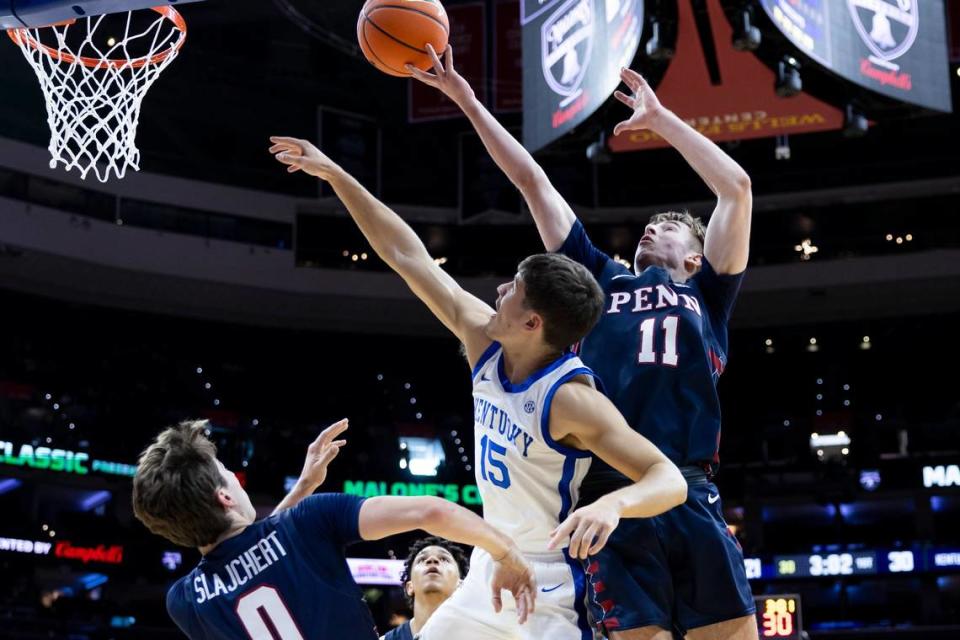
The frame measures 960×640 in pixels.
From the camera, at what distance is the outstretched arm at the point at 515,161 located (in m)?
3.93

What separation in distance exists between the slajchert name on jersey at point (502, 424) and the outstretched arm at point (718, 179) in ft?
3.71

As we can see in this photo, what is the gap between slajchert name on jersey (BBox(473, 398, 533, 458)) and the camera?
3254mm

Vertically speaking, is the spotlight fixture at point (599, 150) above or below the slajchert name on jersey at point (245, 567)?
above

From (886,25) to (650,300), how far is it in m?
5.02

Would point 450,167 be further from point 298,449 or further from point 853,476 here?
point 853,476

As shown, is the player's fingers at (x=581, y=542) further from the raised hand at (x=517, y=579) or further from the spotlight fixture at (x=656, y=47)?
the spotlight fixture at (x=656, y=47)

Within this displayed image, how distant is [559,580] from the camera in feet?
10.5

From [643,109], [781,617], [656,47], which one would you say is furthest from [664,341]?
[781,617]

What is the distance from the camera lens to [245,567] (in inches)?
124

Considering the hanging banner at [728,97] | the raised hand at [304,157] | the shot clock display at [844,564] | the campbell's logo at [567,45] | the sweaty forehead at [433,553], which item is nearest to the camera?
the raised hand at [304,157]

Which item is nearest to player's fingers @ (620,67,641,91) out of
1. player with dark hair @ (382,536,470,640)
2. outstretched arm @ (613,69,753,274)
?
outstretched arm @ (613,69,753,274)

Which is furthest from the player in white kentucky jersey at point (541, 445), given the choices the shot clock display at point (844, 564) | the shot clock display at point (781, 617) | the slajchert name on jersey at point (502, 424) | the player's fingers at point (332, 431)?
the shot clock display at point (844, 564)

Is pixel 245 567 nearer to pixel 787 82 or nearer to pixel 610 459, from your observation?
pixel 610 459

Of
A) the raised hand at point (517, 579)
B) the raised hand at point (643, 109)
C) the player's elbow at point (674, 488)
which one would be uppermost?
the raised hand at point (643, 109)
